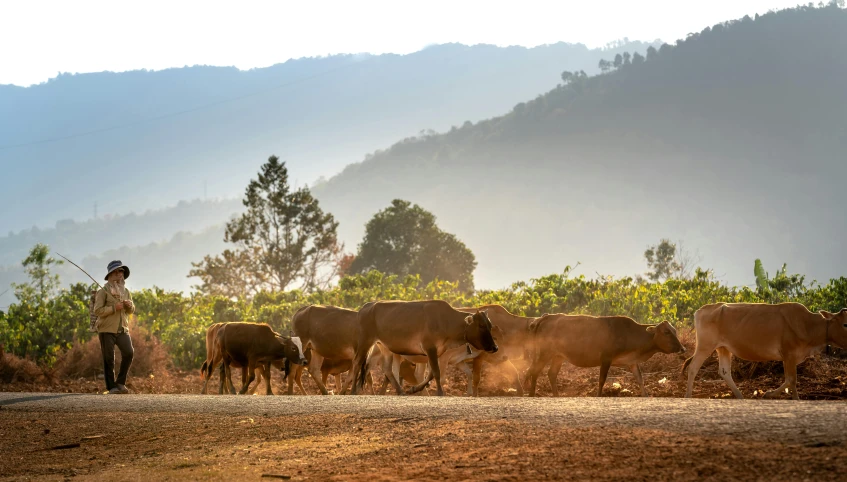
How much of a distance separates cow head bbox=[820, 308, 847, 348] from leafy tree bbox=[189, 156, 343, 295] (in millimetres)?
71129

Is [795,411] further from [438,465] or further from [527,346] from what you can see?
[527,346]

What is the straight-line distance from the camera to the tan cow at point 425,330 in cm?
1925

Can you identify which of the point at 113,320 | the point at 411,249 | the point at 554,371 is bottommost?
the point at 554,371

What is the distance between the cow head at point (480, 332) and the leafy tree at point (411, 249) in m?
77.7

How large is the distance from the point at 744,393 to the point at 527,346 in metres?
4.78

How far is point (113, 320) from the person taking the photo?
20656 millimetres

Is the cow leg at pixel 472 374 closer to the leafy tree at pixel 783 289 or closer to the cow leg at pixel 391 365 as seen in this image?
the cow leg at pixel 391 365

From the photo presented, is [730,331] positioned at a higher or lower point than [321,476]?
higher

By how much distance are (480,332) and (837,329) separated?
6.62m

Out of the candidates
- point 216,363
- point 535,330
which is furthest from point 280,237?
point 535,330

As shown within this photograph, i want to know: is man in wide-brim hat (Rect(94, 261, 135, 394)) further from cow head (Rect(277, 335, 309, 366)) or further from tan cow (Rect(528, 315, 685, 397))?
tan cow (Rect(528, 315, 685, 397))

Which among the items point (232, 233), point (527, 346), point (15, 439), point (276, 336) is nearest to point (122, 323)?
point (276, 336)

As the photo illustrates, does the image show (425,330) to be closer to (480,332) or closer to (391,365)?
(480,332)

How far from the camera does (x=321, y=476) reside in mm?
9555
